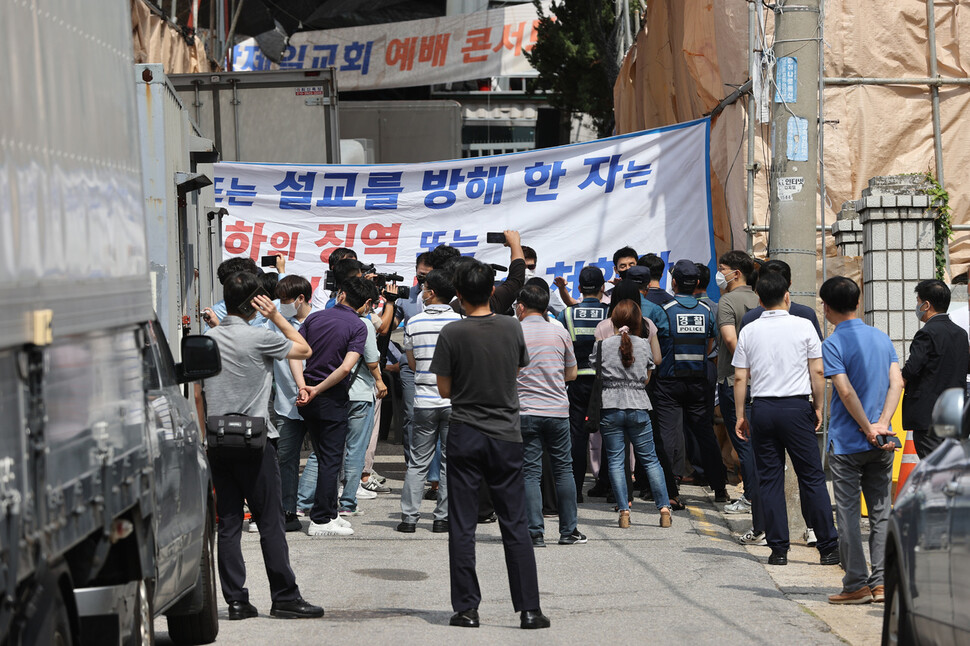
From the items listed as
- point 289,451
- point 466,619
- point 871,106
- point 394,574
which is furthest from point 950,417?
point 871,106

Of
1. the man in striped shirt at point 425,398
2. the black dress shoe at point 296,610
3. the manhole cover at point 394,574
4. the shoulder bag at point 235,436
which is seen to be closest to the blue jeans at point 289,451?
the man in striped shirt at point 425,398

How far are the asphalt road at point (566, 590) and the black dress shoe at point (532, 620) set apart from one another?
0.19 feet

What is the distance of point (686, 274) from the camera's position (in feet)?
37.7

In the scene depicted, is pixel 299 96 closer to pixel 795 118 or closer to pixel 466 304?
pixel 795 118

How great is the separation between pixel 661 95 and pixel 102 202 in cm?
1330

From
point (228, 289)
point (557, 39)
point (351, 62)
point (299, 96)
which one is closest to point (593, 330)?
point (228, 289)

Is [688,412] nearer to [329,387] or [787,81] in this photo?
[787,81]

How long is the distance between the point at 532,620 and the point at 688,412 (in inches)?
189

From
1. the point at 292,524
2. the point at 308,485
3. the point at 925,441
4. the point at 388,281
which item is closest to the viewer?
the point at 925,441

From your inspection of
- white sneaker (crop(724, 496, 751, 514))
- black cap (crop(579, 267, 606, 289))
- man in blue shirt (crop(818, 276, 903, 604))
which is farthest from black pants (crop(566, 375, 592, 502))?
man in blue shirt (crop(818, 276, 903, 604))

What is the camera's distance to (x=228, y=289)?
755cm

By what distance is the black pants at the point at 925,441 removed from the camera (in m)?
9.01

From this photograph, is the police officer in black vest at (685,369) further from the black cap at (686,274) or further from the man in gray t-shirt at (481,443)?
the man in gray t-shirt at (481,443)

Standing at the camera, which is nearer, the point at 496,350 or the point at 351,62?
the point at 496,350
